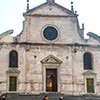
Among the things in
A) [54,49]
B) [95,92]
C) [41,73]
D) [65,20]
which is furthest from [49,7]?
[95,92]

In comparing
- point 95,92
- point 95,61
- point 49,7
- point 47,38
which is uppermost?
point 49,7

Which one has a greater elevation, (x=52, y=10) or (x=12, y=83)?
(x=52, y=10)

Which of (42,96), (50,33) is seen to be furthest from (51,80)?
(50,33)

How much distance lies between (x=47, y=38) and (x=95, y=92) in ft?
22.9

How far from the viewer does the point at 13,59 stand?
117 feet

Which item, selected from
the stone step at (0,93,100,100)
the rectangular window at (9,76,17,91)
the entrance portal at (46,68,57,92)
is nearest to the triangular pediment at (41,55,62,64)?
the entrance portal at (46,68,57,92)

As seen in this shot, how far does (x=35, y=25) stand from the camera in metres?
36.7

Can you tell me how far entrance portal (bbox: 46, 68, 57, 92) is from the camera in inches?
1400

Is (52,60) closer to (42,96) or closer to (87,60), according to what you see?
(87,60)

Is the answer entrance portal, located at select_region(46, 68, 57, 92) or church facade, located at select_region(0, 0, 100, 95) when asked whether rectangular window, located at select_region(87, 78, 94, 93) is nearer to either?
church facade, located at select_region(0, 0, 100, 95)

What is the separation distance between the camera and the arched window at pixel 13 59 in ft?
117

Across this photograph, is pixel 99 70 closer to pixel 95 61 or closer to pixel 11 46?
pixel 95 61

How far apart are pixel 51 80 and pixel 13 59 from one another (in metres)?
4.17

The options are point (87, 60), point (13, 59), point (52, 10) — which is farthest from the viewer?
point (52, 10)
